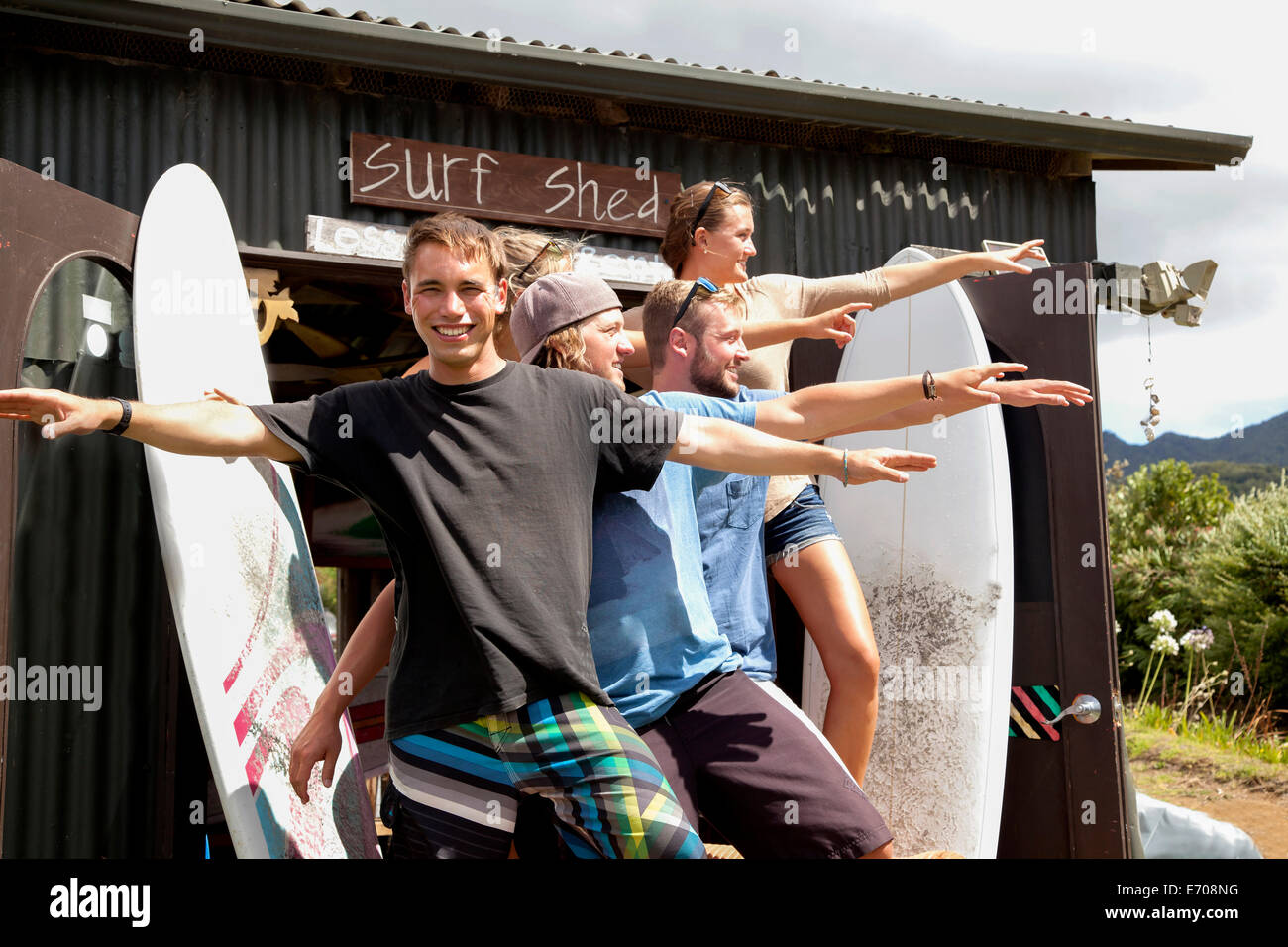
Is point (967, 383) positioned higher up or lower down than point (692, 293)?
lower down

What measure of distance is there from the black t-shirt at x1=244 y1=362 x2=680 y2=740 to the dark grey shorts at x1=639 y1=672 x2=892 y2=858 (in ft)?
1.01

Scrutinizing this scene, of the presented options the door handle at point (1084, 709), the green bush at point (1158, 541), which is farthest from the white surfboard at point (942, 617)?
the green bush at point (1158, 541)

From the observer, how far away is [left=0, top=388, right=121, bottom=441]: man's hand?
Result: 5.63ft

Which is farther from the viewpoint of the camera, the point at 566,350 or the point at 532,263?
the point at 532,263

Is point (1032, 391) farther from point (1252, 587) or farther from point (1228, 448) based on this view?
point (1228, 448)

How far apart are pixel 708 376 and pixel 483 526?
887mm

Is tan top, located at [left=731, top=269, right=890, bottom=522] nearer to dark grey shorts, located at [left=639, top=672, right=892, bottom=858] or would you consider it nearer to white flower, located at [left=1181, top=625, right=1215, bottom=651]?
dark grey shorts, located at [left=639, top=672, right=892, bottom=858]

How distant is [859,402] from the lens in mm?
2227

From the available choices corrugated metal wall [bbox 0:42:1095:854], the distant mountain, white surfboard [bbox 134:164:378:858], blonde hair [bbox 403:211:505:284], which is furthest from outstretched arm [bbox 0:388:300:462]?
the distant mountain

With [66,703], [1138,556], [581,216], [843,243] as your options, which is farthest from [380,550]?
[1138,556]

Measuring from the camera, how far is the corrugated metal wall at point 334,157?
446 centimetres

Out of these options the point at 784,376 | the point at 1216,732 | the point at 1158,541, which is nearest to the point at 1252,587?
the point at 1216,732

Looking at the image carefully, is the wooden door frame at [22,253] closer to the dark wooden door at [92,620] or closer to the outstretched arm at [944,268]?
the dark wooden door at [92,620]
